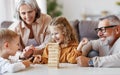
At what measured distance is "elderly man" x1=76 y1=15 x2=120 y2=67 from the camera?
4.87ft

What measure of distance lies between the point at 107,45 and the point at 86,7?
4.32 metres

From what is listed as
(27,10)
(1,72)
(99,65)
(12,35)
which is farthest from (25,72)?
(27,10)

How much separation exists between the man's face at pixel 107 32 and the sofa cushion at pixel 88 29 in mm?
1096

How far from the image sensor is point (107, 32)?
1646mm

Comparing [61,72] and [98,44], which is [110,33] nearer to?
[98,44]

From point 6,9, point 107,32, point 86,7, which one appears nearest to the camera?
point 107,32

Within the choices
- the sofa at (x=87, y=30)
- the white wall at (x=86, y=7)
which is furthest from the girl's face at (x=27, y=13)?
the white wall at (x=86, y=7)

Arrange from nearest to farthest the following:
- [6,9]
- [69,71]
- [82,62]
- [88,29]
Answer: [69,71] < [82,62] < [88,29] < [6,9]

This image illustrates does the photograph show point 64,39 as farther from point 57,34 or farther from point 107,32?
point 107,32

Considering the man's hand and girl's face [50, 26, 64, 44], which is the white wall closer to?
girl's face [50, 26, 64, 44]

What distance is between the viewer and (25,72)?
4.54 feet

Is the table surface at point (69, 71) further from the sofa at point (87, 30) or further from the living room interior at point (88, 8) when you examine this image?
the living room interior at point (88, 8)

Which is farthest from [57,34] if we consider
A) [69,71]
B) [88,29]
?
[88,29]

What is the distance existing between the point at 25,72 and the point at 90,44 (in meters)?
0.68
